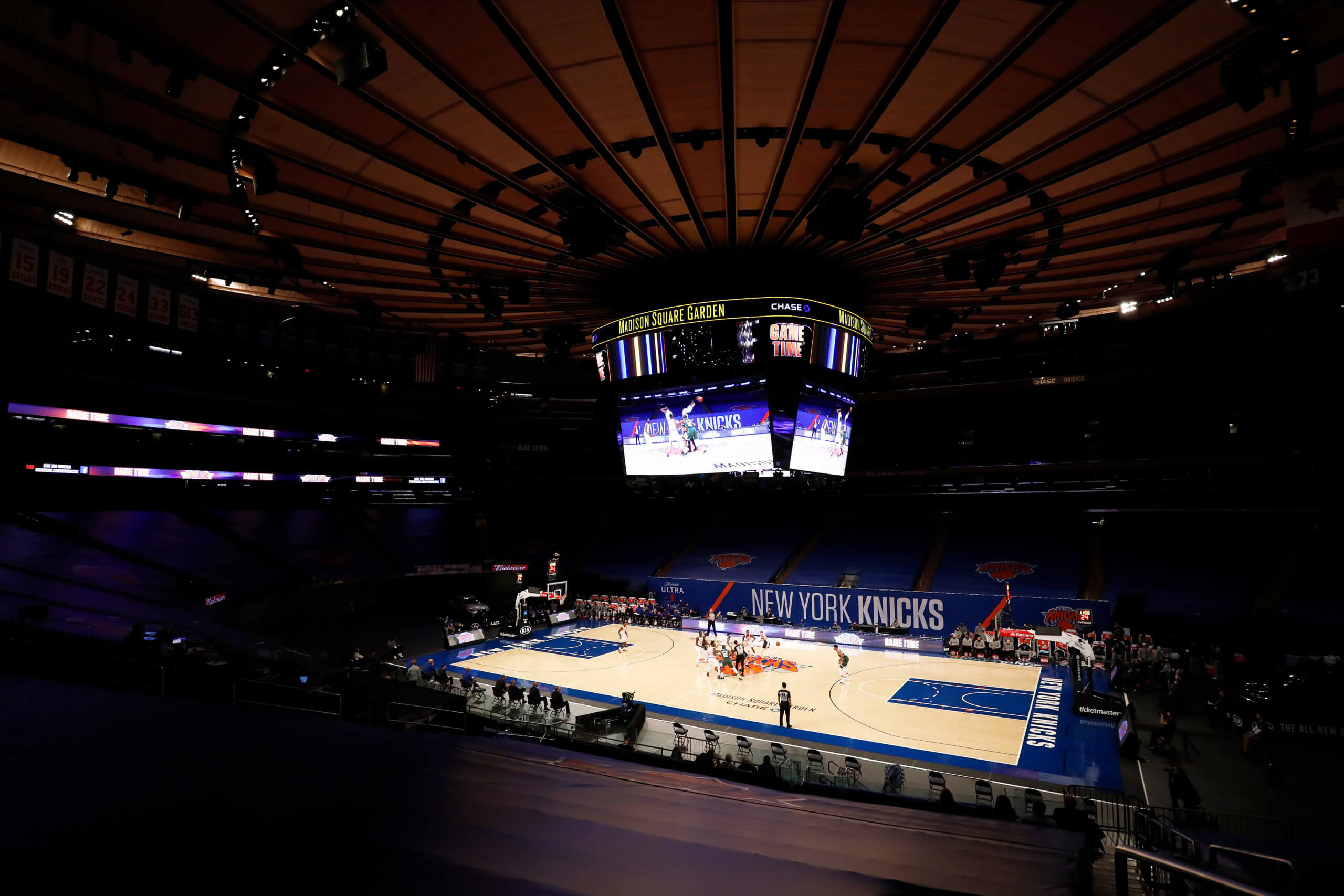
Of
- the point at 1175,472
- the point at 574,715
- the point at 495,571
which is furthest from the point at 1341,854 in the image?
the point at 495,571

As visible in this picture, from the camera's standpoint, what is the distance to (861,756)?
14.1 metres

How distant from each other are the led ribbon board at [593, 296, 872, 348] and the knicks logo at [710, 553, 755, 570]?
23.7 meters

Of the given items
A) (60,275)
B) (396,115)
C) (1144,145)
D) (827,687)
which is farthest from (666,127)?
(827,687)

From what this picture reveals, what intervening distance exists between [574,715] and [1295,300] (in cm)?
2979

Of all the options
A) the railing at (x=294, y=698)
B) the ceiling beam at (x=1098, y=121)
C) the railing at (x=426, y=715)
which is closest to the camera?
the ceiling beam at (x=1098, y=121)

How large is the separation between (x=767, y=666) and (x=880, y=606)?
6621 millimetres

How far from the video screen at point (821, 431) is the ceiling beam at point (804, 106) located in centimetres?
412

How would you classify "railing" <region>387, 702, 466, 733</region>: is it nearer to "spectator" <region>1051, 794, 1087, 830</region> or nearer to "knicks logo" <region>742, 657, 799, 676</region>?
"spectator" <region>1051, 794, 1087, 830</region>

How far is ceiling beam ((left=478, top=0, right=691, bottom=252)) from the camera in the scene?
488 centimetres

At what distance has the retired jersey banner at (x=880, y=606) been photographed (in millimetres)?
23625

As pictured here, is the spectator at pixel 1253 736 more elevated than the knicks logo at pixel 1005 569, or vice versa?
the knicks logo at pixel 1005 569

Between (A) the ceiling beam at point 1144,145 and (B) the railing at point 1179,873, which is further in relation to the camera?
(A) the ceiling beam at point 1144,145

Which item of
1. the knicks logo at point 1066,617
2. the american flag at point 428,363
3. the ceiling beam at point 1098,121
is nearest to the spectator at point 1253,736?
the knicks logo at point 1066,617

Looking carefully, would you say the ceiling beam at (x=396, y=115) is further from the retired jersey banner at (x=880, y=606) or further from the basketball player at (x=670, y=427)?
the retired jersey banner at (x=880, y=606)
